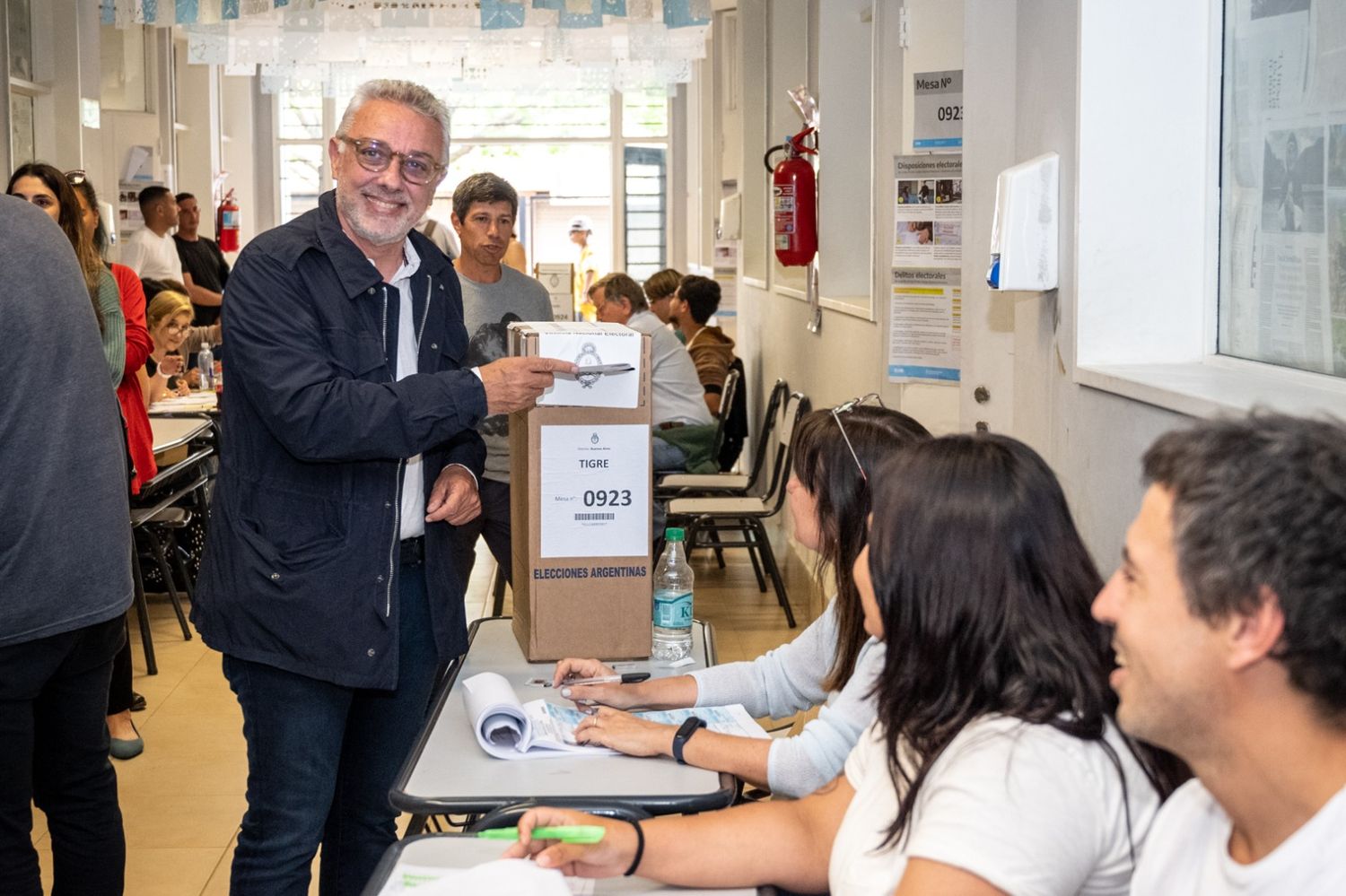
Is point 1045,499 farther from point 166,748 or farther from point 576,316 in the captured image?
point 576,316

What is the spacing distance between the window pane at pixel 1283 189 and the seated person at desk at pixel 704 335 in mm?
5550

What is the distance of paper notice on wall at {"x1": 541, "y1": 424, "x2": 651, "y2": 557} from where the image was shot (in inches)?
94.0

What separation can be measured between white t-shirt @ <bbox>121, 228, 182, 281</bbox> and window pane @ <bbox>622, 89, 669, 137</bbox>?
6.58 meters

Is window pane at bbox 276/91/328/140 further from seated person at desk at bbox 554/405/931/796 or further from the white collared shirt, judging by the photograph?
seated person at desk at bbox 554/405/931/796

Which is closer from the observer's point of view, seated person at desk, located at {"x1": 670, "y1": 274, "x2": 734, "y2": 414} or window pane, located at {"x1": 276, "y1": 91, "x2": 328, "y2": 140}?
seated person at desk, located at {"x1": 670, "y1": 274, "x2": 734, "y2": 414}

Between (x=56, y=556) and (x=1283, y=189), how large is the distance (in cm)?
193

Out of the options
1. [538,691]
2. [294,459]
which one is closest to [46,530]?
[294,459]

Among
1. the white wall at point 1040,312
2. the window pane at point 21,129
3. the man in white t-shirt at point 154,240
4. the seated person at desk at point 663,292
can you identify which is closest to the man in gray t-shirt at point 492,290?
the white wall at point 1040,312

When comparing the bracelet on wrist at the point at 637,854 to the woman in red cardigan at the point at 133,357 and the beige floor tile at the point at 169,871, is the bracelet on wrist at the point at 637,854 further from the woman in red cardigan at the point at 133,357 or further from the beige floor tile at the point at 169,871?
the woman in red cardigan at the point at 133,357

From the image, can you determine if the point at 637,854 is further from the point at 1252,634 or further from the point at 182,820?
the point at 182,820

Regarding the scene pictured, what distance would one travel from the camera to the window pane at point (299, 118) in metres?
14.9

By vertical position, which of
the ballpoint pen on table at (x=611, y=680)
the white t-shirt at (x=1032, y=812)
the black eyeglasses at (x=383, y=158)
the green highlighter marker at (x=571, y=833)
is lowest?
the ballpoint pen on table at (x=611, y=680)

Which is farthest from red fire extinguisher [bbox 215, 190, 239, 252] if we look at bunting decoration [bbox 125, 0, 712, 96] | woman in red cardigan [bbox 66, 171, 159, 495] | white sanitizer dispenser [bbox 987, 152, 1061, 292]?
white sanitizer dispenser [bbox 987, 152, 1061, 292]

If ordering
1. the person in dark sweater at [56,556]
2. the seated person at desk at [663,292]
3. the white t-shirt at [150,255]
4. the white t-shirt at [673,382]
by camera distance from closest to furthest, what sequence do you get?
the person in dark sweater at [56,556] → the white t-shirt at [673,382] → the seated person at desk at [663,292] → the white t-shirt at [150,255]
